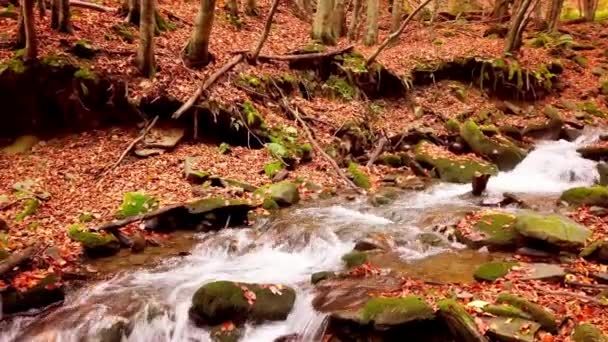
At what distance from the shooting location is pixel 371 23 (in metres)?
19.1

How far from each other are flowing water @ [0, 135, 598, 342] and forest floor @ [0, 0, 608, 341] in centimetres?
86

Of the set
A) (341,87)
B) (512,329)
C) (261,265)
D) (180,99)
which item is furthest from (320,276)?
(341,87)

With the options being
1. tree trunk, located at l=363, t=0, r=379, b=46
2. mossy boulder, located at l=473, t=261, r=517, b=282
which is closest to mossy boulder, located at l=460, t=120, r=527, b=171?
tree trunk, located at l=363, t=0, r=379, b=46

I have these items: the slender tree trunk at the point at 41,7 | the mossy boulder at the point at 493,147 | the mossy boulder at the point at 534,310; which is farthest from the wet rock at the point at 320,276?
the slender tree trunk at the point at 41,7

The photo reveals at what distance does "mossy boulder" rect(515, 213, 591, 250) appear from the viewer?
8.04 meters

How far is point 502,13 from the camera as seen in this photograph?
26031 mm

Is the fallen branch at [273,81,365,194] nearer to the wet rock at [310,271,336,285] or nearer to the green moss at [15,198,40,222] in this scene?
the wet rock at [310,271,336,285]

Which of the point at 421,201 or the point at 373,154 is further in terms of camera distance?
the point at 373,154

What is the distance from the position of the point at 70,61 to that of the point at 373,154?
7.61 m

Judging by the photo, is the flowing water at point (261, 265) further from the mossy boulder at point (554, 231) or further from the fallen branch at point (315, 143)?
the mossy boulder at point (554, 231)

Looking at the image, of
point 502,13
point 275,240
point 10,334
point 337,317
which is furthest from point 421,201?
point 502,13

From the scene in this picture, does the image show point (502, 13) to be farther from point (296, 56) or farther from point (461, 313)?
point (461, 313)

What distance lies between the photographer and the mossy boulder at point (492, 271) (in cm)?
720

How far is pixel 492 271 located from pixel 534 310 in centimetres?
142
